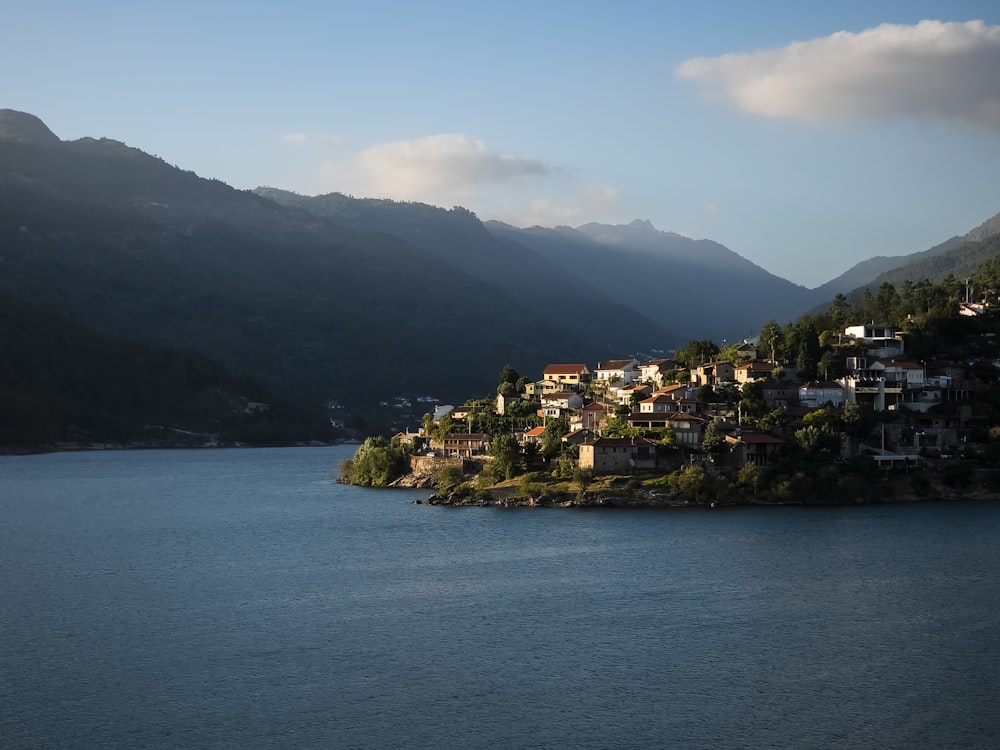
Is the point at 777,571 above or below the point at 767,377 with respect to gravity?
below

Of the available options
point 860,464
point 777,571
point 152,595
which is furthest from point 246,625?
point 860,464

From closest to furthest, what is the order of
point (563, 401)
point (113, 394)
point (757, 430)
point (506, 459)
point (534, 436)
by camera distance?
point (757, 430), point (506, 459), point (534, 436), point (563, 401), point (113, 394)

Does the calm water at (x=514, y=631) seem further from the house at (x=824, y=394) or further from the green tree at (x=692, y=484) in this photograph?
the house at (x=824, y=394)

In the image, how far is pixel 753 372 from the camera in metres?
65.2

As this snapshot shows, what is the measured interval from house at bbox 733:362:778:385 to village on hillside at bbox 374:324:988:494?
6cm

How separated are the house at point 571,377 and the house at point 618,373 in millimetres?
962

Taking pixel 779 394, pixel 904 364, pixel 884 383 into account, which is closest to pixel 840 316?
pixel 904 364

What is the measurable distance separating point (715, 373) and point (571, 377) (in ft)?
53.5

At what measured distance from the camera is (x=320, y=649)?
1150 inches

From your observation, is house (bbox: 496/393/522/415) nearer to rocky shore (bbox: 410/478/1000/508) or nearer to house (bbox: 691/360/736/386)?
house (bbox: 691/360/736/386)

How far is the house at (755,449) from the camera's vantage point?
55938mm

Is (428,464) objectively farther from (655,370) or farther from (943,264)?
(943,264)

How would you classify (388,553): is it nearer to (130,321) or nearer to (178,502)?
(178,502)

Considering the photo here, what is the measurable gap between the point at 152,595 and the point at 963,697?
2469 cm
